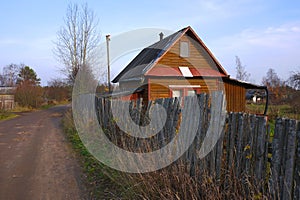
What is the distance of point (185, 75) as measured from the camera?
1477 cm

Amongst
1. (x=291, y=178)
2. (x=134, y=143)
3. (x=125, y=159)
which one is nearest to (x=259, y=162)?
(x=291, y=178)

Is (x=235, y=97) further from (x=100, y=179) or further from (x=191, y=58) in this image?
(x=100, y=179)

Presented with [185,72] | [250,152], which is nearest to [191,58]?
[185,72]

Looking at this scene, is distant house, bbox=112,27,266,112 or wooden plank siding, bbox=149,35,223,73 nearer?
distant house, bbox=112,27,266,112

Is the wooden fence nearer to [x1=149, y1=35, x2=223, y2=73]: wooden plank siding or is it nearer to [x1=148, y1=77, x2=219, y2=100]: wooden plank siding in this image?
[x1=148, y1=77, x2=219, y2=100]: wooden plank siding

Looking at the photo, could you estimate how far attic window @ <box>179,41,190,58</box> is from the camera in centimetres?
1578

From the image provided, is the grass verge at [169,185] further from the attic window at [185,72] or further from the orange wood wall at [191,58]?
the orange wood wall at [191,58]

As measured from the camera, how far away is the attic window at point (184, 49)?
51.8 feet

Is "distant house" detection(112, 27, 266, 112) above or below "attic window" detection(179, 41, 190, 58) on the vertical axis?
below

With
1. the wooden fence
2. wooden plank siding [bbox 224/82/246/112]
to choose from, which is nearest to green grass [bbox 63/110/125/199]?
the wooden fence

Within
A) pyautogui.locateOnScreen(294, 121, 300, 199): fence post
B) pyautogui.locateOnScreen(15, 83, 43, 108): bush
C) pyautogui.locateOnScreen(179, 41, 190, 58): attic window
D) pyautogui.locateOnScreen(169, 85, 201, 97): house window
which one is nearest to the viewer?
pyautogui.locateOnScreen(294, 121, 300, 199): fence post

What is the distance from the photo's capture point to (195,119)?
3814mm

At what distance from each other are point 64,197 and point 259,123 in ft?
11.2

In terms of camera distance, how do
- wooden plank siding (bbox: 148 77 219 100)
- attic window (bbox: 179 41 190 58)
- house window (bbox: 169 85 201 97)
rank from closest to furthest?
wooden plank siding (bbox: 148 77 219 100)
house window (bbox: 169 85 201 97)
attic window (bbox: 179 41 190 58)
